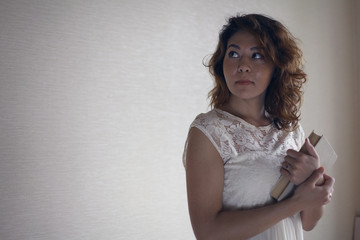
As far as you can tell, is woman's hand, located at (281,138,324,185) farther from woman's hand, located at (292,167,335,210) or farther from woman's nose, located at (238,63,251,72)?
woman's nose, located at (238,63,251,72)

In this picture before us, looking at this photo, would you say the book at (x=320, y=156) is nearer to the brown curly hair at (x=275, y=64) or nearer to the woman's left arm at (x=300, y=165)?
the woman's left arm at (x=300, y=165)

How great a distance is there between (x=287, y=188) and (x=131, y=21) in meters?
1.37

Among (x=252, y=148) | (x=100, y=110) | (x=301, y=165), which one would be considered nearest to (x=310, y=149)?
(x=301, y=165)

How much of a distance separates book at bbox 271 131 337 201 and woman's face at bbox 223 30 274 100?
0.77 feet

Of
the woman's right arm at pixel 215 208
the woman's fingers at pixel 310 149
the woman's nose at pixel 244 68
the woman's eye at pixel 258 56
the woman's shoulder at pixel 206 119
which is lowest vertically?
the woman's right arm at pixel 215 208

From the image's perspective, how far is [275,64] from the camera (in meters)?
1.29

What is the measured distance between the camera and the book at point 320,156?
1146 mm

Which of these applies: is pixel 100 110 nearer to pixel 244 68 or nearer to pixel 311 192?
pixel 244 68

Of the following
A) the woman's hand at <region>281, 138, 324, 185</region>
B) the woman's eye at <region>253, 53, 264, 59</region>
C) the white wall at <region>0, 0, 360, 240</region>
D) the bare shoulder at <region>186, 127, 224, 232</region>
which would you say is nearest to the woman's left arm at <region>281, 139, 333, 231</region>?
the woman's hand at <region>281, 138, 324, 185</region>

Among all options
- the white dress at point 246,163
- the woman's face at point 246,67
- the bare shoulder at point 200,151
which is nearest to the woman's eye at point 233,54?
the woman's face at point 246,67

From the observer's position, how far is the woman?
109 centimetres

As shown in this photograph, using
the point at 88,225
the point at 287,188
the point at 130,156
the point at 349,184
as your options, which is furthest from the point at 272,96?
the point at 349,184

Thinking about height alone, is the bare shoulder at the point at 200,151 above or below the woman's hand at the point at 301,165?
above

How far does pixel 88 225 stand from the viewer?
75.7 inches
